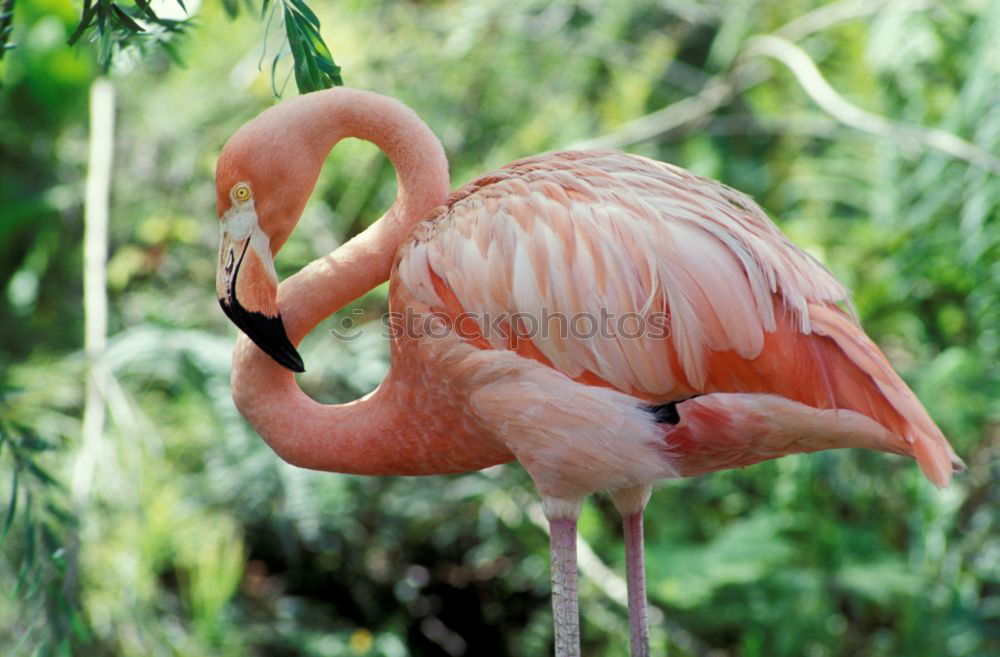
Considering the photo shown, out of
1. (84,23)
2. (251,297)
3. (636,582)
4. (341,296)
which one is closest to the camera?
(84,23)

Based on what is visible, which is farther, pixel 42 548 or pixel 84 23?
pixel 42 548

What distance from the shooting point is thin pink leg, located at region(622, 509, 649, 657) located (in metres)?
2.69

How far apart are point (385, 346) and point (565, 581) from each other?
8.18 feet

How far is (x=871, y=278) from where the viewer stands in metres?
5.05

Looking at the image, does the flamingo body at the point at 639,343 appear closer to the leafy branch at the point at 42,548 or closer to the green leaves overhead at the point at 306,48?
the green leaves overhead at the point at 306,48

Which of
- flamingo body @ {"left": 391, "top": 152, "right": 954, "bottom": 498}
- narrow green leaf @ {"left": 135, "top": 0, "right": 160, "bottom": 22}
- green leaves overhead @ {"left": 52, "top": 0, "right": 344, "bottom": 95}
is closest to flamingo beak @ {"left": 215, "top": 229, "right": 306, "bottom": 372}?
flamingo body @ {"left": 391, "top": 152, "right": 954, "bottom": 498}

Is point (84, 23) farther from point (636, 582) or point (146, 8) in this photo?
point (636, 582)

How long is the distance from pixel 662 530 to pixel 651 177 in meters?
2.57

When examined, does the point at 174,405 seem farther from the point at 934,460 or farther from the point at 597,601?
the point at 934,460

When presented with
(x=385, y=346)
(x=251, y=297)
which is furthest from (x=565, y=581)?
(x=385, y=346)

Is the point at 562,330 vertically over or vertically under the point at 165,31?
under

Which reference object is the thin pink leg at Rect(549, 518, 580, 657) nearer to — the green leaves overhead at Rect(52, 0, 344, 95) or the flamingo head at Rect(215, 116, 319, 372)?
the flamingo head at Rect(215, 116, 319, 372)

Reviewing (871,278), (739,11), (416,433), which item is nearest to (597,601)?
(871,278)

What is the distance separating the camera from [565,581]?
2.45 meters
